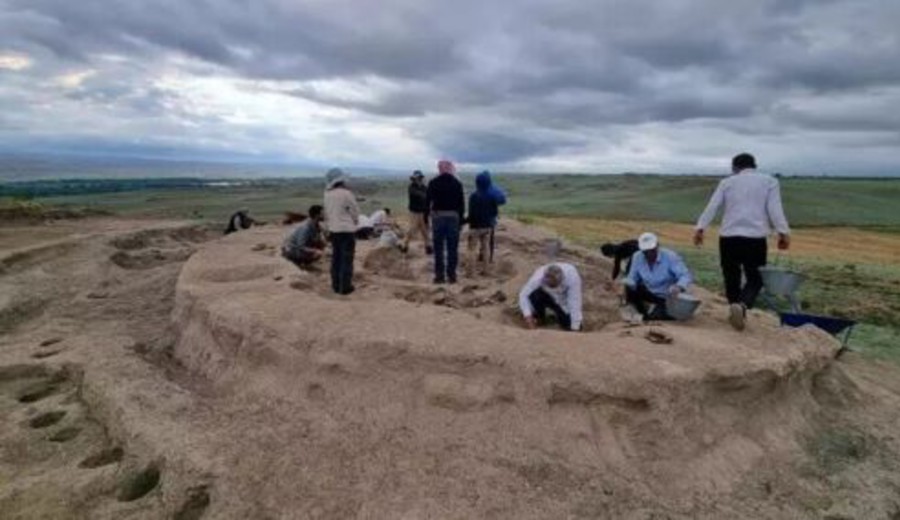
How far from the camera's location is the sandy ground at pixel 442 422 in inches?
226

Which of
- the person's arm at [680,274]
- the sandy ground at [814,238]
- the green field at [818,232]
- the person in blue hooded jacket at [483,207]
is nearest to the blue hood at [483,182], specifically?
the person in blue hooded jacket at [483,207]

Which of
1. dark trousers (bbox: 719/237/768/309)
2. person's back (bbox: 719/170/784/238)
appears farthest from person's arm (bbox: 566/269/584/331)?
person's back (bbox: 719/170/784/238)

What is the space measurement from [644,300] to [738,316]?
117cm

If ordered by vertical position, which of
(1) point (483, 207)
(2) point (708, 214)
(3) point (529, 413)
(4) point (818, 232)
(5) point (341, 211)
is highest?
(2) point (708, 214)

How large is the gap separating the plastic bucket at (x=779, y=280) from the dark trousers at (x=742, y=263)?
69 mm

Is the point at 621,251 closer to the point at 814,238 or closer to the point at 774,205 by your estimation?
the point at 774,205

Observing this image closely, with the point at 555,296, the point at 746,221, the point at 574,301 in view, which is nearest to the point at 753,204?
the point at 746,221

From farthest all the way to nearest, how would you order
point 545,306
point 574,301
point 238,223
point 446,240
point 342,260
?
point 238,223 → point 446,240 → point 342,260 → point 545,306 → point 574,301

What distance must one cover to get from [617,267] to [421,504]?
625cm

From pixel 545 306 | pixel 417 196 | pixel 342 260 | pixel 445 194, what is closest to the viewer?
pixel 545 306

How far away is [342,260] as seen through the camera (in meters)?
9.59

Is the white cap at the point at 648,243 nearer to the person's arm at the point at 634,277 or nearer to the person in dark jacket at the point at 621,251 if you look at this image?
the person's arm at the point at 634,277

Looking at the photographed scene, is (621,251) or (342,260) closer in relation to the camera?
(342,260)

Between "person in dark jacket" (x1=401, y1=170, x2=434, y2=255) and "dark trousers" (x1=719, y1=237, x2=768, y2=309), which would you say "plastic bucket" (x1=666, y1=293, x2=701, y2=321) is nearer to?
"dark trousers" (x1=719, y1=237, x2=768, y2=309)
